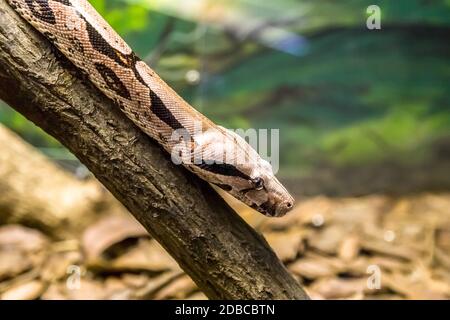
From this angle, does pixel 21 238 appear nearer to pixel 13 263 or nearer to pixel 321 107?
pixel 13 263

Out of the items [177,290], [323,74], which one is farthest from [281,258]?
[323,74]

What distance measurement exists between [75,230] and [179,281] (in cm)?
153

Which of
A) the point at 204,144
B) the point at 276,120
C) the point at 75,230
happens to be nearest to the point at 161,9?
the point at 276,120

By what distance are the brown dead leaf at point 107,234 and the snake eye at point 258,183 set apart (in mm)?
1869

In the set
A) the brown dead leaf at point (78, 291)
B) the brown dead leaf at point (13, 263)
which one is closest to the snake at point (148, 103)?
the brown dead leaf at point (78, 291)

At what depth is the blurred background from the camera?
4.91 m

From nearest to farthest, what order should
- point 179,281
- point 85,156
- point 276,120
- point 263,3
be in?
1. point 85,156
2. point 179,281
3. point 263,3
4. point 276,120

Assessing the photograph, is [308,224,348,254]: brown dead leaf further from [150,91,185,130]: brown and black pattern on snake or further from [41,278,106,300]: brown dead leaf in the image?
[150,91,185,130]: brown and black pattern on snake

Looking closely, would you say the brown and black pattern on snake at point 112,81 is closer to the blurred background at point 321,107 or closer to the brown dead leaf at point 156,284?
the brown dead leaf at point 156,284

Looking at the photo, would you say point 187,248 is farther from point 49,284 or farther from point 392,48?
point 392,48

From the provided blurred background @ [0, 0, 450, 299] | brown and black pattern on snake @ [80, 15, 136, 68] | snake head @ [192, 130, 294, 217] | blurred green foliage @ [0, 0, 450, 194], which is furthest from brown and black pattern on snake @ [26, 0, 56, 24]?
blurred green foliage @ [0, 0, 450, 194]

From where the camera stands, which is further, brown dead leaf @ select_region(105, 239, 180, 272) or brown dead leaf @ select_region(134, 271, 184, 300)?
brown dead leaf @ select_region(105, 239, 180, 272)

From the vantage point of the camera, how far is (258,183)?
2955mm
